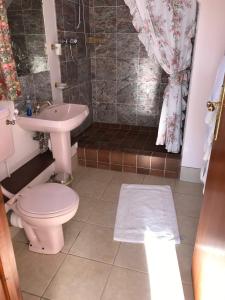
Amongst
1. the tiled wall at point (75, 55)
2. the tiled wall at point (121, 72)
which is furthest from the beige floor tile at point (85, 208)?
the tiled wall at point (121, 72)

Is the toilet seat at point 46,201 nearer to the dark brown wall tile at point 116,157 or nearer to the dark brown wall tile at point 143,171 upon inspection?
the dark brown wall tile at point 116,157

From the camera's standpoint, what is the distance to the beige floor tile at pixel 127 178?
276 cm

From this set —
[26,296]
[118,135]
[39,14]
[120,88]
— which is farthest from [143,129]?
[26,296]

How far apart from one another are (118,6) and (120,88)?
1037 millimetres

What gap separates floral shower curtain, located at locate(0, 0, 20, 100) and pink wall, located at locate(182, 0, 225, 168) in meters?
1.55

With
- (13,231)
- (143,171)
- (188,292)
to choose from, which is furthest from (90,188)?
(188,292)

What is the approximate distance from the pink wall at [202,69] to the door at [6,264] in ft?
6.70

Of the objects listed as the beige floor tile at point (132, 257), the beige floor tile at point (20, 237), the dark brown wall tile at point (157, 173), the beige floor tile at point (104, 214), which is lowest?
the beige floor tile at point (132, 257)

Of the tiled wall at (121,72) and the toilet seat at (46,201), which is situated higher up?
the tiled wall at (121,72)

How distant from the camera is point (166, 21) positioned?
236 cm

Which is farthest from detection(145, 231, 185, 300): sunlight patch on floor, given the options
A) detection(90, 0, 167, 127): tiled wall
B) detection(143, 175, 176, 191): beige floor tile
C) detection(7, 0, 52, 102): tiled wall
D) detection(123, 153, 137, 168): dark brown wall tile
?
detection(90, 0, 167, 127): tiled wall

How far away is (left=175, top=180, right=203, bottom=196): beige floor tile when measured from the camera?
2555mm

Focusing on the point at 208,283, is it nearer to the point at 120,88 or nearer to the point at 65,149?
the point at 65,149

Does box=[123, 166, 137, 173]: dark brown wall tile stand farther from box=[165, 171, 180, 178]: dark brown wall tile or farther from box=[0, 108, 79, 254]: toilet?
box=[0, 108, 79, 254]: toilet
